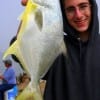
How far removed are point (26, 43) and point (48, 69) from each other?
0.26 m

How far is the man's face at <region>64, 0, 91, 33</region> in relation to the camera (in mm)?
2707

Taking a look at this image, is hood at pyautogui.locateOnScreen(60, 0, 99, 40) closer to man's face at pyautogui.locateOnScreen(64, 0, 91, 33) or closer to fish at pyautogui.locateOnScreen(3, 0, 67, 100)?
man's face at pyautogui.locateOnScreen(64, 0, 91, 33)

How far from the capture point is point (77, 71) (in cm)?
270

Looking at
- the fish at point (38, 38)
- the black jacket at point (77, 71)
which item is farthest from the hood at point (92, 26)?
the fish at point (38, 38)

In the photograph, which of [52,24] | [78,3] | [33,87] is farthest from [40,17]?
[33,87]

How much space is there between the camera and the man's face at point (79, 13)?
2.71 meters

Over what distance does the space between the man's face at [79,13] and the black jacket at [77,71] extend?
5 centimetres

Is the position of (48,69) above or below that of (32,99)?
above

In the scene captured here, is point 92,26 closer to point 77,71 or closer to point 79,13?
point 79,13

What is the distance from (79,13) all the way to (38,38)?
0.35m

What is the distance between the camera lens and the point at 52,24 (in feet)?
8.49

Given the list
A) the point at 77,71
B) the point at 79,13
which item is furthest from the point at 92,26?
the point at 77,71

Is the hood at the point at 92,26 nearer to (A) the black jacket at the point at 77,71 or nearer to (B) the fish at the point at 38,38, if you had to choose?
(A) the black jacket at the point at 77,71

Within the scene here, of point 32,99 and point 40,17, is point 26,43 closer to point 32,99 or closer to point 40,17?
point 40,17
